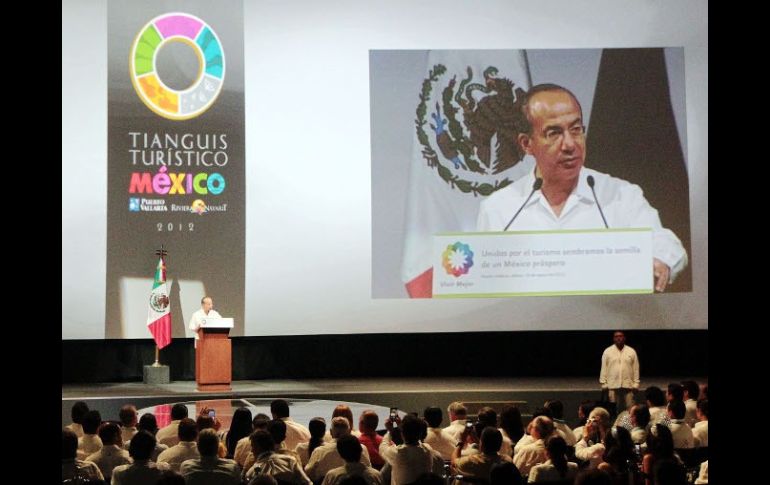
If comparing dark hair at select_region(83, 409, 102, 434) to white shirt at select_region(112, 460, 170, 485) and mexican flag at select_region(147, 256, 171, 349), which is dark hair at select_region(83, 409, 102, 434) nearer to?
white shirt at select_region(112, 460, 170, 485)

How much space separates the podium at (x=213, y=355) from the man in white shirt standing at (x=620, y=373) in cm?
395

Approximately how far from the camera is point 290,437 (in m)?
5.83

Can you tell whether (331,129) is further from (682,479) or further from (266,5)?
(682,479)

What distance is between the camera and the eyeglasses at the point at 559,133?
11219 mm

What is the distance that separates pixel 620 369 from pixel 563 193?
2.17 metres

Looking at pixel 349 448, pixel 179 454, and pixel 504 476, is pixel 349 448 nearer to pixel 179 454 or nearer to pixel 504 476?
pixel 504 476

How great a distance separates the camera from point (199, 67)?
11.1m

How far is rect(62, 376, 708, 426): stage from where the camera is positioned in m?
9.88

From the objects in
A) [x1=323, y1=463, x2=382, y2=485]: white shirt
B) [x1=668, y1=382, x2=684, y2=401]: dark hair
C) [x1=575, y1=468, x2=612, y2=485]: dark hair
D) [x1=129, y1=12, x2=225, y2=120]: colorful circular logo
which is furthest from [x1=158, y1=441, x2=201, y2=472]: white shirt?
[x1=129, y1=12, x2=225, y2=120]: colorful circular logo

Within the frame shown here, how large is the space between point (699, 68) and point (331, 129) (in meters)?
4.34

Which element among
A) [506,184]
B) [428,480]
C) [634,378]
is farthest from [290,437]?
[506,184]

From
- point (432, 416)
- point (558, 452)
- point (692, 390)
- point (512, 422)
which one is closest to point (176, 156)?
point (692, 390)
